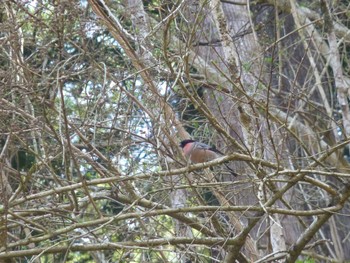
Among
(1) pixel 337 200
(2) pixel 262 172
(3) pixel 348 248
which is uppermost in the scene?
(2) pixel 262 172

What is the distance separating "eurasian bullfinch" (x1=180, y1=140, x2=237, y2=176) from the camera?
7.22 m

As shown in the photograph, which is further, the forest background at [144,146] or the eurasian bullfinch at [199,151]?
the eurasian bullfinch at [199,151]

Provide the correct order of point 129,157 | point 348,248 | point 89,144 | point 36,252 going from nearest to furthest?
1. point 36,252
2. point 89,144
3. point 129,157
4. point 348,248

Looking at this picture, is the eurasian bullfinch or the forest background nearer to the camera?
the forest background

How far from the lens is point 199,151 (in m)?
7.39

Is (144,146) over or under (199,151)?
over

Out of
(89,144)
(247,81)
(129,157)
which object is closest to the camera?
(89,144)

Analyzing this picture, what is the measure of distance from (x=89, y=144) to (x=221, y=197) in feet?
4.36

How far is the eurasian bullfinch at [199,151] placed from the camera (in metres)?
7.22

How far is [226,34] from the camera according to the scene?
7.31 m

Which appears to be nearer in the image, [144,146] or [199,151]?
[144,146]

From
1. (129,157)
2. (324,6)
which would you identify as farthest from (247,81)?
(129,157)

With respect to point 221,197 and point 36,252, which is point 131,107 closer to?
point 221,197

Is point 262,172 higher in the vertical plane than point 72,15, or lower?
lower
